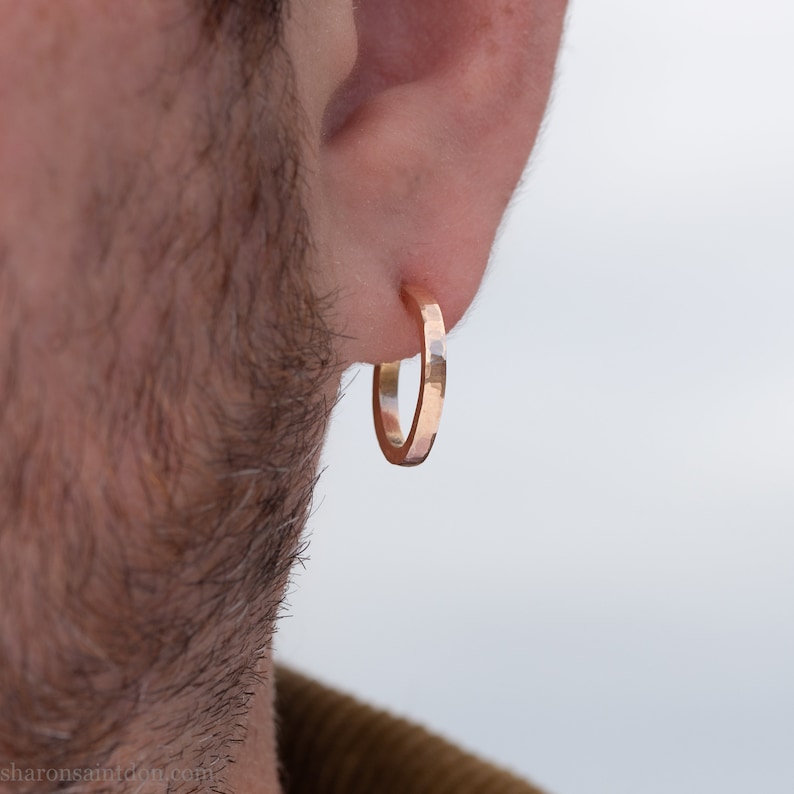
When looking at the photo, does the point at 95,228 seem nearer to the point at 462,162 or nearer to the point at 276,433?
the point at 276,433

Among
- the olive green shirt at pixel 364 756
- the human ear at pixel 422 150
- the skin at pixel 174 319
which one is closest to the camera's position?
the skin at pixel 174 319

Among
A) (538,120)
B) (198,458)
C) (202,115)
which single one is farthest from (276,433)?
(538,120)

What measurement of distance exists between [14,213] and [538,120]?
391 millimetres

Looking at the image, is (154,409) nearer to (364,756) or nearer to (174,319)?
(174,319)

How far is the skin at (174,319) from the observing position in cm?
57

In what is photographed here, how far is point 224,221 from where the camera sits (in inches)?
24.6

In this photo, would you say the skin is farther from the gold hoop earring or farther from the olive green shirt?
the olive green shirt

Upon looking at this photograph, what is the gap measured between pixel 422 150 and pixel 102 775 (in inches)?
16.8

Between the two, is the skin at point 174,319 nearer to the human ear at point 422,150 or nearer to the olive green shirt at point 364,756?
the human ear at point 422,150

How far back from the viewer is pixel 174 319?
0.61m

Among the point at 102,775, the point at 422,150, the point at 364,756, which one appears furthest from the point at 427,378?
the point at 364,756

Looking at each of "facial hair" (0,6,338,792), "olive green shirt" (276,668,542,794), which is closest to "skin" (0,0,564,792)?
"facial hair" (0,6,338,792)

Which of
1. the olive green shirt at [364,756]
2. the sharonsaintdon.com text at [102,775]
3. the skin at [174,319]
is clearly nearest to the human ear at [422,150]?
the skin at [174,319]

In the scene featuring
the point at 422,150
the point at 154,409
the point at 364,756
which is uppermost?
the point at 422,150
